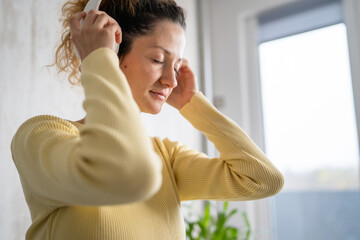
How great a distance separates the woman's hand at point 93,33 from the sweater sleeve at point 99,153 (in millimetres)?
47

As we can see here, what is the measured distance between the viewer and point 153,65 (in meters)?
0.88

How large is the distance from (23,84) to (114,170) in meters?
0.78

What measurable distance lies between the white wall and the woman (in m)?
0.19

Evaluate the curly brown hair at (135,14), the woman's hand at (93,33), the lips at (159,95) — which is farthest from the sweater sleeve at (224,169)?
the woman's hand at (93,33)

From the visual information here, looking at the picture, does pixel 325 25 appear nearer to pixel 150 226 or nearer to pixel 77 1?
pixel 77 1

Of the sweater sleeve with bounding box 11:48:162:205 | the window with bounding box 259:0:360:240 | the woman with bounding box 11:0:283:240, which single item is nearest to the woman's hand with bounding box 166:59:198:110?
the woman with bounding box 11:0:283:240

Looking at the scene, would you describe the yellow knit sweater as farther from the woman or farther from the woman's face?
the woman's face

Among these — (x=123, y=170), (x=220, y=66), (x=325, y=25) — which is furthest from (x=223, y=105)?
(x=123, y=170)

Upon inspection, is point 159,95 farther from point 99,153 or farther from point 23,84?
point 23,84

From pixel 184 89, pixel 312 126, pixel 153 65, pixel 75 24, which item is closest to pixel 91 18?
pixel 75 24

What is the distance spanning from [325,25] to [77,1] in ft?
5.10

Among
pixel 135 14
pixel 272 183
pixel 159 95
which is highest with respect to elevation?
pixel 135 14

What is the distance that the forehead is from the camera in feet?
2.91

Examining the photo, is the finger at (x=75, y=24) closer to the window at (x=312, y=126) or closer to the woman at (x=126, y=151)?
the woman at (x=126, y=151)
